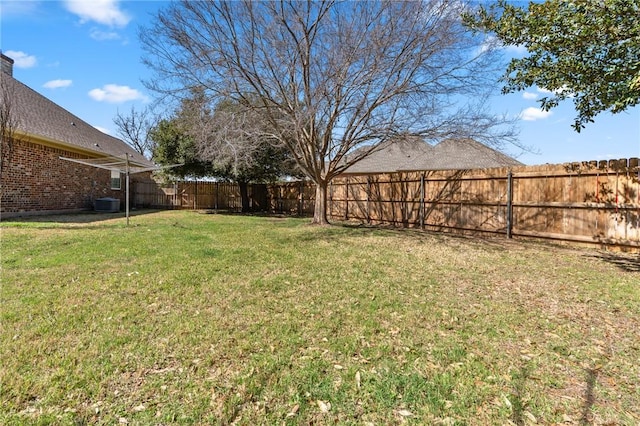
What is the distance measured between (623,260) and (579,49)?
390 cm

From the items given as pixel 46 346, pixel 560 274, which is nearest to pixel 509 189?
pixel 560 274

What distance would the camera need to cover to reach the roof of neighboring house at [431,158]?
10.0 metres

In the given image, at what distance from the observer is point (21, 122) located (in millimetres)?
11148

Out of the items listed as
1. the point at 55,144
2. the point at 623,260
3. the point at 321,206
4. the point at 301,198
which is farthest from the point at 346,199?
the point at 55,144

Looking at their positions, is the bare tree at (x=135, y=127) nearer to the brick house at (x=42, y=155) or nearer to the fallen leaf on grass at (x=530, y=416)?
the brick house at (x=42, y=155)

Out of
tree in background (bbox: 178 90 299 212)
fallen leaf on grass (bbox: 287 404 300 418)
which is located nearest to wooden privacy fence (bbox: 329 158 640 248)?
tree in background (bbox: 178 90 299 212)

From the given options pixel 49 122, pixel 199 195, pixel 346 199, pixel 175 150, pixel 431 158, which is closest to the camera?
pixel 49 122

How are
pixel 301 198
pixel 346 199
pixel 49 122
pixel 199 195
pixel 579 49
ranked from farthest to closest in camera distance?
1. pixel 199 195
2. pixel 301 198
3. pixel 346 199
4. pixel 49 122
5. pixel 579 49

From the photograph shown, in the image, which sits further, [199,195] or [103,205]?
[199,195]

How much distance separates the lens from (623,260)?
6.06 metres

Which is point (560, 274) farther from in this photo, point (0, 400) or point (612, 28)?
point (0, 400)

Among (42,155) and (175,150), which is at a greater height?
(175,150)

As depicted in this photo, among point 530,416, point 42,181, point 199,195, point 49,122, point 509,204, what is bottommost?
point 530,416

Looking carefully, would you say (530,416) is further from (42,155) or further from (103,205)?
(103,205)
